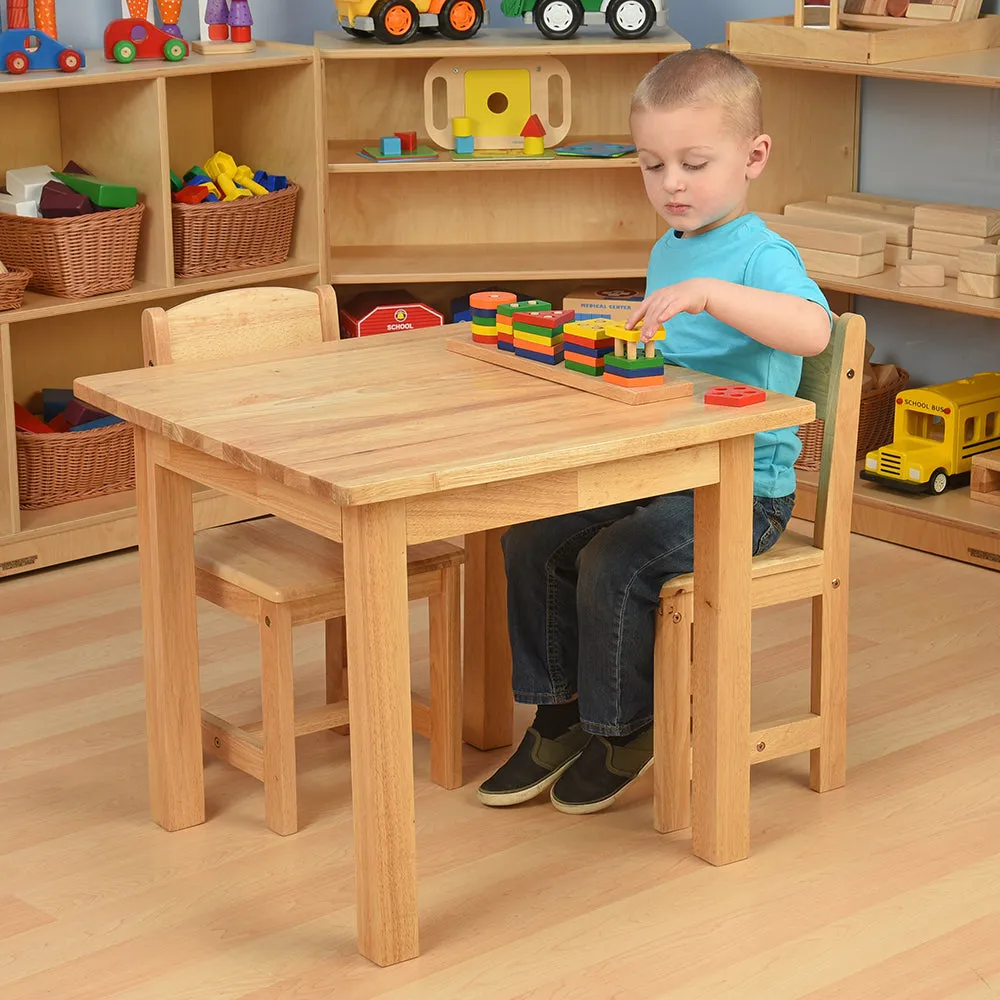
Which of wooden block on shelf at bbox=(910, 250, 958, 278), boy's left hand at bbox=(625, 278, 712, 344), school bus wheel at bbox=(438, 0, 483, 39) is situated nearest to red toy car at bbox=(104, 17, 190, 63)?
school bus wheel at bbox=(438, 0, 483, 39)

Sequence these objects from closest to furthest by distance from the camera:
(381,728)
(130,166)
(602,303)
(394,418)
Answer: (381,728)
(394,418)
(130,166)
(602,303)

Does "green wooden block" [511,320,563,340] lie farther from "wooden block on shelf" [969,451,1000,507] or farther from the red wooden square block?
"wooden block on shelf" [969,451,1000,507]

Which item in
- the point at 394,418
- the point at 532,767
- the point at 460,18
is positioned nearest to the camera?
the point at 394,418

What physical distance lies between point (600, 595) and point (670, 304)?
0.43 meters

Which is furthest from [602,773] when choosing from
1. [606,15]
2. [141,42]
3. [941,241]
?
[606,15]

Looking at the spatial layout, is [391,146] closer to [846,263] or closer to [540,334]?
[846,263]

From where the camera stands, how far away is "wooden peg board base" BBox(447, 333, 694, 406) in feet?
7.18

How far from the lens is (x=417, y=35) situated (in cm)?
398

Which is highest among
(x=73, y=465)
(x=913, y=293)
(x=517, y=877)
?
(x=913, y=293)

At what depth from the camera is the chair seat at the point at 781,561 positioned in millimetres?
2387

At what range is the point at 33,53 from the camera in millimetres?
3461

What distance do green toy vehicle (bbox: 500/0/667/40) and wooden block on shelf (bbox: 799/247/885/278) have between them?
65 cm

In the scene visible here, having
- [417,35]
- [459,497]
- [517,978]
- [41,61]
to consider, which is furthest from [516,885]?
[417,35]

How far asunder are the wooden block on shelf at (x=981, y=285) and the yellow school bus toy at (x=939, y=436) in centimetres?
25
